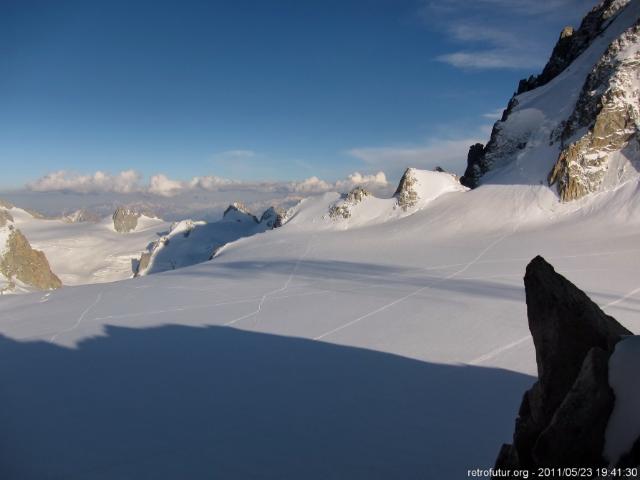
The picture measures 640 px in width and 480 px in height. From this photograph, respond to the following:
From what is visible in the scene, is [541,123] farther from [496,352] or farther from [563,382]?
[563,382]

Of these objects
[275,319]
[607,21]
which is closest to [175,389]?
[275,319]

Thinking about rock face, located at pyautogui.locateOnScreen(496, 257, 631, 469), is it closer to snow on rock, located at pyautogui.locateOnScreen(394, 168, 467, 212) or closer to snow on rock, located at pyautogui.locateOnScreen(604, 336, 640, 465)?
snow on rock, located at pyautogui.locateOnScreen(604, 336, 640, 465)

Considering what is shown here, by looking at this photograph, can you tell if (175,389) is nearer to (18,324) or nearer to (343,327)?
(343,327)

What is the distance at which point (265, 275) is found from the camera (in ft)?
85.3

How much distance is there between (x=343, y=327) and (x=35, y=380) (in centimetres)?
916

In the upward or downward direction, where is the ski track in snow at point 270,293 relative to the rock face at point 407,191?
downward

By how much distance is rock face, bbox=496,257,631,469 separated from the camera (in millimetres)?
4383

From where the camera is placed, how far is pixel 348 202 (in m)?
47.9

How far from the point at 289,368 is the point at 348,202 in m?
38.0

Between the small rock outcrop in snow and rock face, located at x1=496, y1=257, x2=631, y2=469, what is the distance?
136 ft

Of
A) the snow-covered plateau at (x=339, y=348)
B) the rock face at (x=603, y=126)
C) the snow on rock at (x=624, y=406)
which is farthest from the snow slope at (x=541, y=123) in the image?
the snow on rock at (x=624, y=406)

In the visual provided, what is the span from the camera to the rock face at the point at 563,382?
4.38m

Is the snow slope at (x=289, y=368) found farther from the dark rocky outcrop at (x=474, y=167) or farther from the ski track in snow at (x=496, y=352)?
the dark rocky outcrop at (x=474, y=167)

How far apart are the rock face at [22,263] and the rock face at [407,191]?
399 feet
